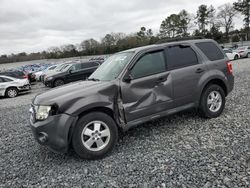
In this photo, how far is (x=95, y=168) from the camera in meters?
3.50

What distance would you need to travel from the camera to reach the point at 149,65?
4328 mm

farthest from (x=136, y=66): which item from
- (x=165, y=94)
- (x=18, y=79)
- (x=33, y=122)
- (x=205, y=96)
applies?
(x=18, y=79)

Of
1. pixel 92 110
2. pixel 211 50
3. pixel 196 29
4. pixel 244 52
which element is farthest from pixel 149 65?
pixel 196 29

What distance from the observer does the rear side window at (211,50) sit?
4.99 meters

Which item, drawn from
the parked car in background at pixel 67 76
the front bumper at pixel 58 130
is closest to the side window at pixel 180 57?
the front bumper at pixel 58 130

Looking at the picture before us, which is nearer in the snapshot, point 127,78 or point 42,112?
point 42,112

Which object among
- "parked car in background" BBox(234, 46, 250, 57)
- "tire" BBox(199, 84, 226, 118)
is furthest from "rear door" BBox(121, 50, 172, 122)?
"parked car in background" BBox(234, 46, 250, 57)

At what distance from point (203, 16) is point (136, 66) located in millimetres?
74004

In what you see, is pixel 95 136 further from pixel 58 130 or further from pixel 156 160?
pixel 156 160

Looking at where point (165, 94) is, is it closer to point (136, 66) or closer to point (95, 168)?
point (136, 66)

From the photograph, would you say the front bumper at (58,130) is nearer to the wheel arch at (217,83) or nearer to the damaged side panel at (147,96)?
the damaged side panel at (147,96)

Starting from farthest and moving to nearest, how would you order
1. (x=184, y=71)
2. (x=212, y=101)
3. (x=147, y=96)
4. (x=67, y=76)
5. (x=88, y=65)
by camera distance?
(x=88, y=65), (x=67, y=76), (x=212, y=101), (x=184, y=71), (x=147, y=96)

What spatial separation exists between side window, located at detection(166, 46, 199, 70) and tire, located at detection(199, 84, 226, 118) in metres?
0.71

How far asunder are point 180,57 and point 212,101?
1.28 metres
